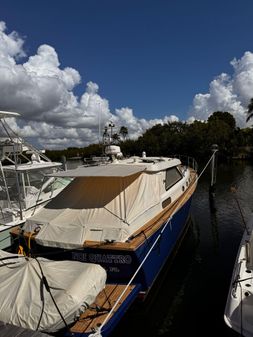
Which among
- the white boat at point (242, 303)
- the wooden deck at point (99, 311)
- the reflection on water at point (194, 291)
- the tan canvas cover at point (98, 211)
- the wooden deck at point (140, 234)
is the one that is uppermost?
the tan canvas cover at point (98, 211)

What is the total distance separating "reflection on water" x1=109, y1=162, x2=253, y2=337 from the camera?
21.1 feet

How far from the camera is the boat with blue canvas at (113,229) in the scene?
6164 millimetres

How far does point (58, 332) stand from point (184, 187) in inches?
305

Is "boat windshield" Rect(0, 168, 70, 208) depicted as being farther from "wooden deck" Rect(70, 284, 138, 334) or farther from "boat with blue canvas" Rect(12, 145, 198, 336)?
"wooden deck" Rect(70, 284, 138, 334)

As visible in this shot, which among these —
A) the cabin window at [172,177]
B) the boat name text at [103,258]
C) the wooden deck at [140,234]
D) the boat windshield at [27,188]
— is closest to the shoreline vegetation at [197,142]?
the boat windshield at [27,188]

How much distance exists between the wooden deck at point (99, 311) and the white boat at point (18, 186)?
439 cm

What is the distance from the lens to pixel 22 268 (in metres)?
5.04

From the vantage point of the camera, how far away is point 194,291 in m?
7.81

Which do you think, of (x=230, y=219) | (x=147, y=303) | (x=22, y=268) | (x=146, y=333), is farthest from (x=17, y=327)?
(x=230, y=219)

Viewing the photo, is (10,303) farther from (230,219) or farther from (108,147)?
(230,219)

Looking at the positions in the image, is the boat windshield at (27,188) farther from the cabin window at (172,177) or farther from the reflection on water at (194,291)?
the reflection on water at (194,291)

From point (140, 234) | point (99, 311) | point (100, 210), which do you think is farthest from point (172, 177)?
point (99, 311)

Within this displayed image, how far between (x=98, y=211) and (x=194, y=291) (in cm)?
337

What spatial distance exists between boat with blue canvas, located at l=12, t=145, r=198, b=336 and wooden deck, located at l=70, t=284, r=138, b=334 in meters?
0.02
